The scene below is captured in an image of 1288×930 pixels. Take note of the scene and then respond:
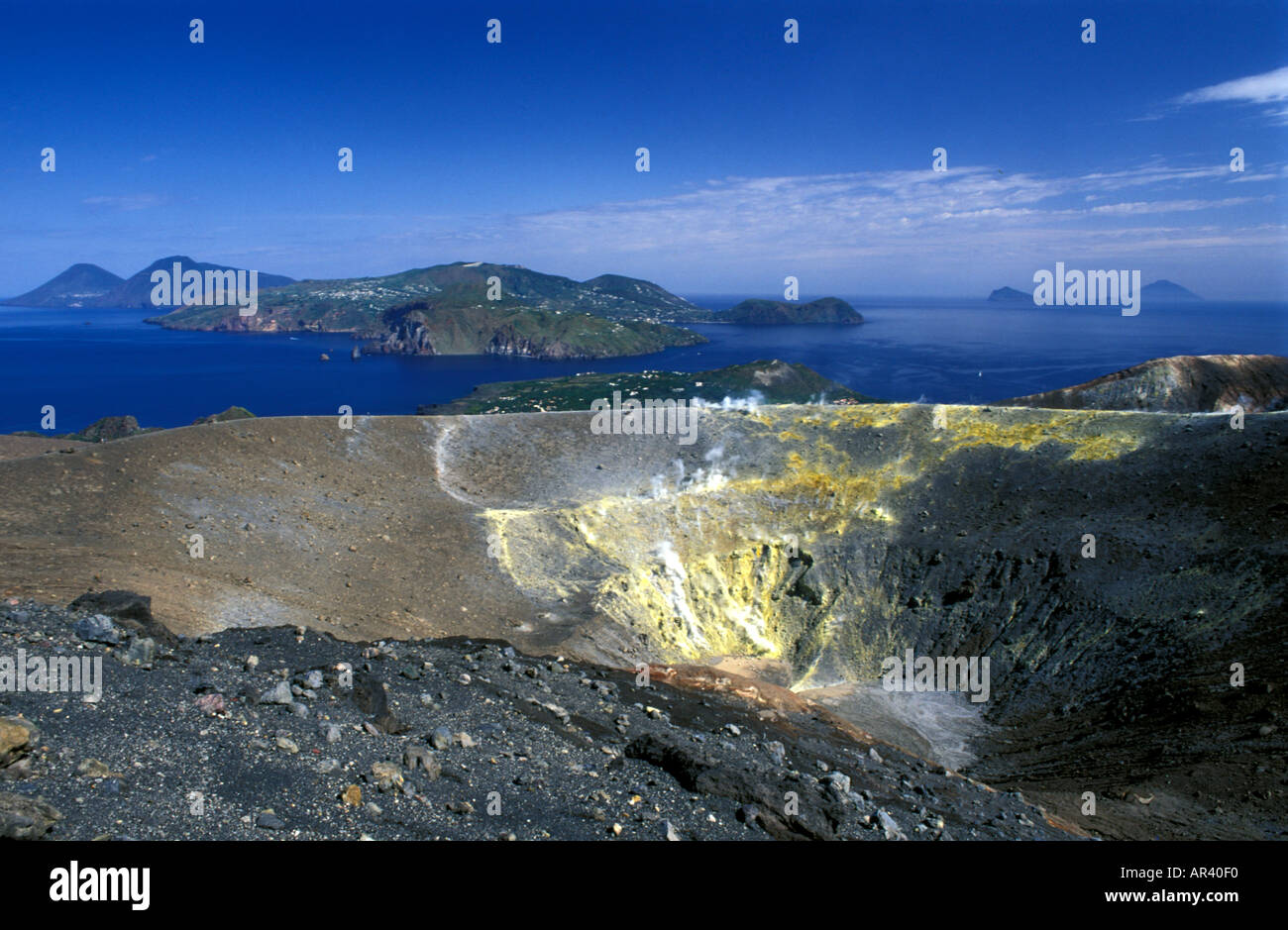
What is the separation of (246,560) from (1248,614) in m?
36.1

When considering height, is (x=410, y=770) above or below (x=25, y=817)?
below

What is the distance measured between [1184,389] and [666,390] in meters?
98.3

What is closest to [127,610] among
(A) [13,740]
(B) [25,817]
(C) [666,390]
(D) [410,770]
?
(A) [13,740]

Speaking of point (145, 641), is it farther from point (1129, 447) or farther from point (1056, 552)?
point (1129, 447)

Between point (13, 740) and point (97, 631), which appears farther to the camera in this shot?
point (97, 631)

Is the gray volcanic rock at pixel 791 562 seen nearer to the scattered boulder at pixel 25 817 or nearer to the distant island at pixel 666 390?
the scattered boulder at pixel 25 817

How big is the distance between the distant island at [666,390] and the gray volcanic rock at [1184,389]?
66.9 metres

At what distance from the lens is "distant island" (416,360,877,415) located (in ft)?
488

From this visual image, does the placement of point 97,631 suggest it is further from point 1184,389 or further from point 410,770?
point 1184,389

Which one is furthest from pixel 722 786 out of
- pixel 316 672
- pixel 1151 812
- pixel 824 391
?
pixel 824 391

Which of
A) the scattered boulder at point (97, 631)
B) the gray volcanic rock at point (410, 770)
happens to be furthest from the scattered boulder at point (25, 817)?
the scattered boulder at point (97, 631)

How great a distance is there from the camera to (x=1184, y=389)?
78.3 m

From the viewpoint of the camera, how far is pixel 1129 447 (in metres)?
36.6

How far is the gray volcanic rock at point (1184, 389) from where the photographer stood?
77.3m
